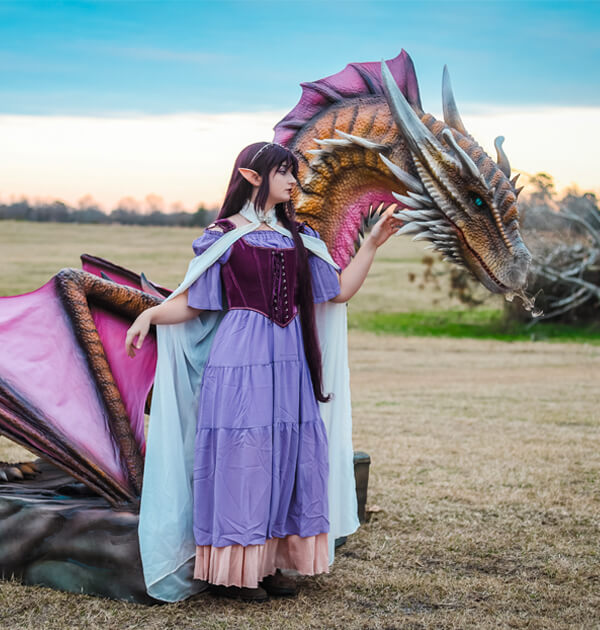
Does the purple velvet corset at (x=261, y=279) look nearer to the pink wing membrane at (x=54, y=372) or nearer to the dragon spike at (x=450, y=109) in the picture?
the pink wing membrane at (x=54, y=372)

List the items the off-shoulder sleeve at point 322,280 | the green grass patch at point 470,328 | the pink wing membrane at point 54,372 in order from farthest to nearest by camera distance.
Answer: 1. the green grass patch at point 470,328
2. the pink wing membrane at point 54,372
3. the off-shoulder sleeve at point 322,280

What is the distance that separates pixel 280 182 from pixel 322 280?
0.43m

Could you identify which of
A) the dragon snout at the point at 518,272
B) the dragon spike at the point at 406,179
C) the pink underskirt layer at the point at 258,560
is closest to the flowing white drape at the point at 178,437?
the pink underskirt layer at the point at 258,560

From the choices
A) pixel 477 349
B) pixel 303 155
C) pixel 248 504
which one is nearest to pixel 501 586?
pixel 248 504

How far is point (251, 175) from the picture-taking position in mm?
3199

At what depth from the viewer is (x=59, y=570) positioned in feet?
11.0

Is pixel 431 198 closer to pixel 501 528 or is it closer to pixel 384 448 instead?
pixel 501 528

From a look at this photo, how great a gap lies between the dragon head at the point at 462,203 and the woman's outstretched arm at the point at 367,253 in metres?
0.07

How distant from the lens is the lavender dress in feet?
10.1

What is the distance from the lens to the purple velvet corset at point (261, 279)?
3.14 m

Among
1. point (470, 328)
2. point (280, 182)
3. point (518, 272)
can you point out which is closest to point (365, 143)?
point (280, 182)

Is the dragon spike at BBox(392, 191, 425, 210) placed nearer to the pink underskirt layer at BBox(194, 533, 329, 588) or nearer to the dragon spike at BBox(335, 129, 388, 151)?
the dragon spike at BBox(335, 129, 388, 151)

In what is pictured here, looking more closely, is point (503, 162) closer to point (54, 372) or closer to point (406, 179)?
point (406, 179)

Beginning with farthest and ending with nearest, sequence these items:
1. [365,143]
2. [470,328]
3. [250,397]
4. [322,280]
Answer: [470,328] < [365,143] < [322,280] < [250,397]
